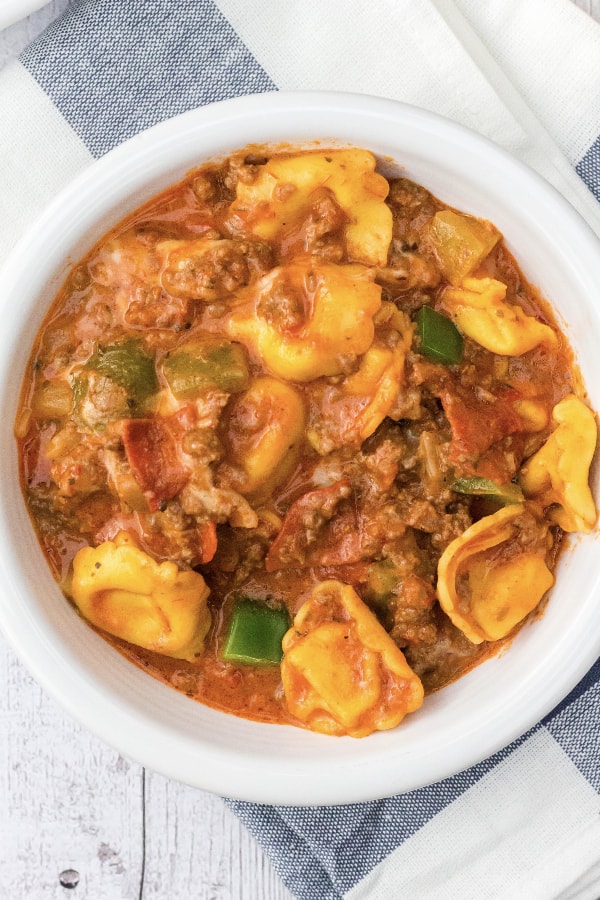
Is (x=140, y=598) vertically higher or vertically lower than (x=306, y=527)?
higher

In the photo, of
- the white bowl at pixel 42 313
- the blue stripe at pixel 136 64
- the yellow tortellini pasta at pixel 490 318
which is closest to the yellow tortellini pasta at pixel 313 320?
the yellow tortellini pasta at pixel 490 318

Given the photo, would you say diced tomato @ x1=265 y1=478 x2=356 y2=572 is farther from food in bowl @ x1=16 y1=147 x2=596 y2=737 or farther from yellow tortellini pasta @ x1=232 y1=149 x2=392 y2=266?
yellow tortellini pasta @ x1=232 y1=149 x2=392 y2=266

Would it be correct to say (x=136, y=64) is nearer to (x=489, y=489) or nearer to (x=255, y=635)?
(x=489, y=489)

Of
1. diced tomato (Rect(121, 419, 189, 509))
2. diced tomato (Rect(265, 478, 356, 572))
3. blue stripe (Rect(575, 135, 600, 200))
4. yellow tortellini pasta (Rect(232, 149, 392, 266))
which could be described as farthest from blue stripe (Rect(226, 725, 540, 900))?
blue stripe (Rect(575, 135, 600, 200))

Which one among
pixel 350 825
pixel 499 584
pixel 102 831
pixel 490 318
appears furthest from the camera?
pixel 102 831

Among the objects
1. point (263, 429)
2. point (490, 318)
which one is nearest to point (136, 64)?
point (263, 429)

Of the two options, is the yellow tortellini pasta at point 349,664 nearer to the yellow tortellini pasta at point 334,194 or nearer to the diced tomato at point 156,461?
the diced tomato at point 156,461
